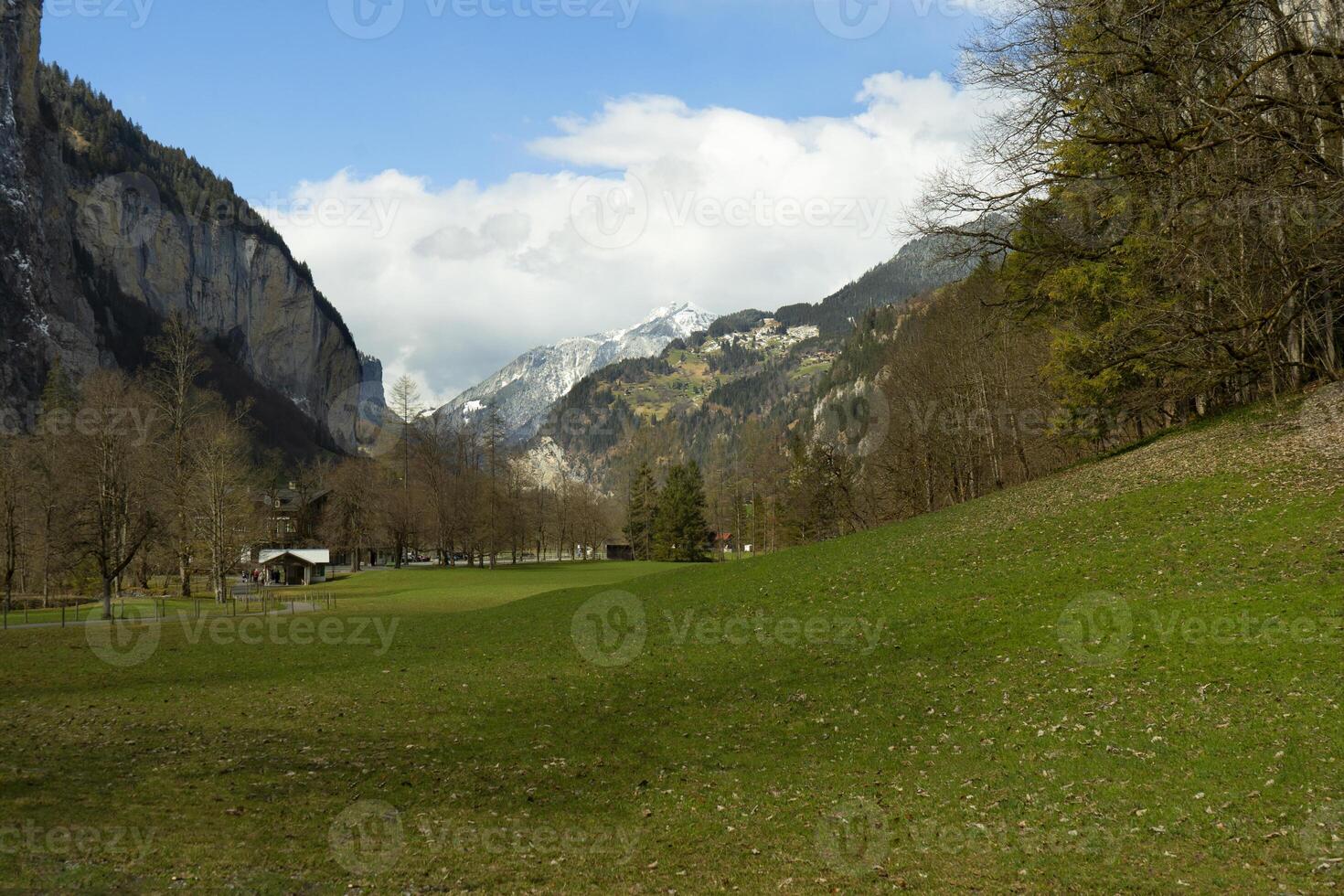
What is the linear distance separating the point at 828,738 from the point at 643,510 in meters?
103

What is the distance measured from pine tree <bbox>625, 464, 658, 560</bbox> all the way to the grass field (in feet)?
285

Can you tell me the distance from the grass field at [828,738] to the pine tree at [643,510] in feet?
285

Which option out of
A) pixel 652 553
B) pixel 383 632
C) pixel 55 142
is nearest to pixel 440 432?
pixel 652 553

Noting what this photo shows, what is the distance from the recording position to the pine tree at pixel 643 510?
114m

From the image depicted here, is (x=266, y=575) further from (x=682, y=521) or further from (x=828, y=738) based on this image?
(x=828, y=738)

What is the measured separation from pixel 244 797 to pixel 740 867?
23.3ft

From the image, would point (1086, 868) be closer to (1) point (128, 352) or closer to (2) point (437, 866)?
(2) point (437, 866)

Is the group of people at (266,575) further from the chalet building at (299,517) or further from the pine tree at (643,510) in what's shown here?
the pine tree at (643,510)

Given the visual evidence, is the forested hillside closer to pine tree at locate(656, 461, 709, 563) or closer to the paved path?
the paved path

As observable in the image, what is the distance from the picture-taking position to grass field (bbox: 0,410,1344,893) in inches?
339

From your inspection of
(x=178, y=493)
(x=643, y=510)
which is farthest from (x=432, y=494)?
(x=643, y=510)

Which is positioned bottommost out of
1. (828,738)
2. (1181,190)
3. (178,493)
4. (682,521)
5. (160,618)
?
(160,618)

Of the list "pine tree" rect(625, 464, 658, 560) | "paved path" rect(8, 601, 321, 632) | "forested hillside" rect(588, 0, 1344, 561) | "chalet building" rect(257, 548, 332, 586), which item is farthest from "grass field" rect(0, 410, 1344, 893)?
"pine tree" rect(625, 464, 658, 560)

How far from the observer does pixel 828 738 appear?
1372cm
